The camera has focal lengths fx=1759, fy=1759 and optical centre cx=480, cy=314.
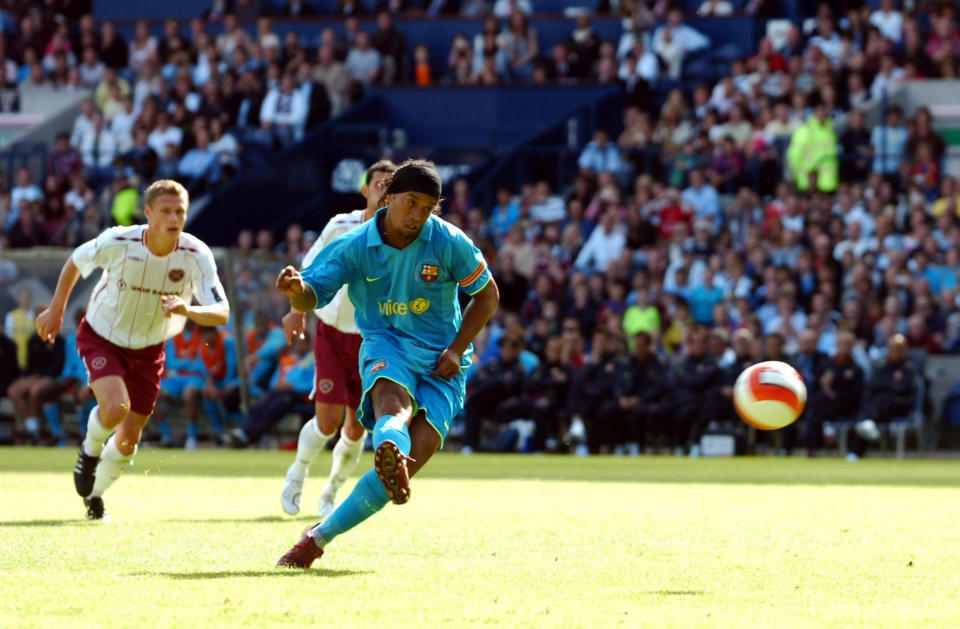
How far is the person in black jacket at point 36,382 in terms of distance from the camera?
24.7 metres

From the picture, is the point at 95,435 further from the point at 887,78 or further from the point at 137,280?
the point at 887,78

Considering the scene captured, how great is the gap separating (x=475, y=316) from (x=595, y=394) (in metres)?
14.4

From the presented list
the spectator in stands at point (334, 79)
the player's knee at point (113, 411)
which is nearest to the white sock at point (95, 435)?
the player's knee at point (113, 411)

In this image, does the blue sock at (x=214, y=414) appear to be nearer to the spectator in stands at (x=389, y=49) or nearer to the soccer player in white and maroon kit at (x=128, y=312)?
the spectator in stands at (x=389, y=49)

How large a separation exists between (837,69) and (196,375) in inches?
443

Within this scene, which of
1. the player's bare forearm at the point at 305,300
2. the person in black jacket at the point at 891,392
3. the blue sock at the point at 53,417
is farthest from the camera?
the blue sock at the point at 53,417

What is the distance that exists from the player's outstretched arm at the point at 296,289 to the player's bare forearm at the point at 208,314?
2.15m

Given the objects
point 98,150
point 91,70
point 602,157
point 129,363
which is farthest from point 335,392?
point 91,70

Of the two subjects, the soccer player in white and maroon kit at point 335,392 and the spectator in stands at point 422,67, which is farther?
the spectator in stands at point 422,67

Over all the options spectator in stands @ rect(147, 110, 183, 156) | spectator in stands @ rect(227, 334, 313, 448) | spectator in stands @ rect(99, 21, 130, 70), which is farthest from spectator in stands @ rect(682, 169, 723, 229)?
spectator in stands @ rect(99, 21, 130, 70)

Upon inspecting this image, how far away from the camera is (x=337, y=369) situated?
12.6 metres

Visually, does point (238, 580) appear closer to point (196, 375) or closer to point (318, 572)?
point (318, 572)

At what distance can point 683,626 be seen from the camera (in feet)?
22.5

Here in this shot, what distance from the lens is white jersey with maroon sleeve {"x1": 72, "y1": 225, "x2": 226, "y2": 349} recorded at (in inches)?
459
